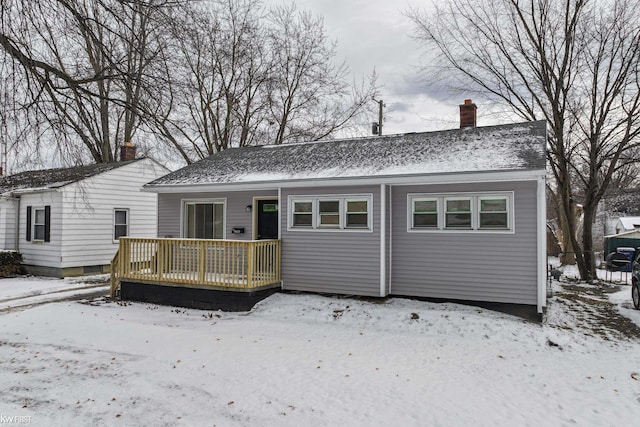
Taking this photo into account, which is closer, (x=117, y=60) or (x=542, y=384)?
(x=542, y=384)

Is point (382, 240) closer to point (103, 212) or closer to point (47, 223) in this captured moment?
point (103, 212)

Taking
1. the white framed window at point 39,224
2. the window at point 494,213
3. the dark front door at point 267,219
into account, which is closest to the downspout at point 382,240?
the window at point 494,213

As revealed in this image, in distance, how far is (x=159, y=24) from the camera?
22.7 feet

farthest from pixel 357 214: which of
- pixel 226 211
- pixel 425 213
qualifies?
pixel 226 211

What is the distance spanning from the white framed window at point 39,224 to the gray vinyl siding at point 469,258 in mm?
12736

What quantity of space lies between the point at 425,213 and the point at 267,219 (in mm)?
4073

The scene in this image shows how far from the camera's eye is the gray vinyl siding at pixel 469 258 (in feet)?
28.2

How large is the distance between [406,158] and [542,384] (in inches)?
227

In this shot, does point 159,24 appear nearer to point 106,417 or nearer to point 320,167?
point 320,167

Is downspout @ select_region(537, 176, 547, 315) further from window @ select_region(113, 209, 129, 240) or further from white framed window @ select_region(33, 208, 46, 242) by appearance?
white framed window @ select_region(33, 208, 46, 242)

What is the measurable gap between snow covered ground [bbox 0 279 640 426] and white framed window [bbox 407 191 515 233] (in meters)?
1.68

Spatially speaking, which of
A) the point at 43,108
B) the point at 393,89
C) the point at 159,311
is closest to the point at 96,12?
the point at 43,108

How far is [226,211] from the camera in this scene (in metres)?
11.6

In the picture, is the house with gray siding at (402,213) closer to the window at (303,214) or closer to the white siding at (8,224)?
the window at (303,214)
